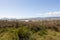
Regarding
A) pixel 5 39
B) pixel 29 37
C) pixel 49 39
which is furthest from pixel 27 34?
pixel 49 39

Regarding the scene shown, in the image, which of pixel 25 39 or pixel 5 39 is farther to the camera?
pixel 5 39

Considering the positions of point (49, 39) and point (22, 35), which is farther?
point (49, 39)

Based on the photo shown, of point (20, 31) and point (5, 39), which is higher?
point (20, 31)

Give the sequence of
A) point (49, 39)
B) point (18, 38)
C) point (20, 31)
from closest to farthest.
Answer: point (18, 38)
point (20, 31)
point (49, 39)

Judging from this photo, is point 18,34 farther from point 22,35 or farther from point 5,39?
point 5,39

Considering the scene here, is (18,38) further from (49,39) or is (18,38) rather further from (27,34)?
(49,39)

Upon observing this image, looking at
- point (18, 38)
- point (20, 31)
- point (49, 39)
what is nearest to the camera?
point (18, 38)

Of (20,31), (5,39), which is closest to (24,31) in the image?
(20,31)

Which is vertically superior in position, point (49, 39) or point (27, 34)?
point (27, 34)
